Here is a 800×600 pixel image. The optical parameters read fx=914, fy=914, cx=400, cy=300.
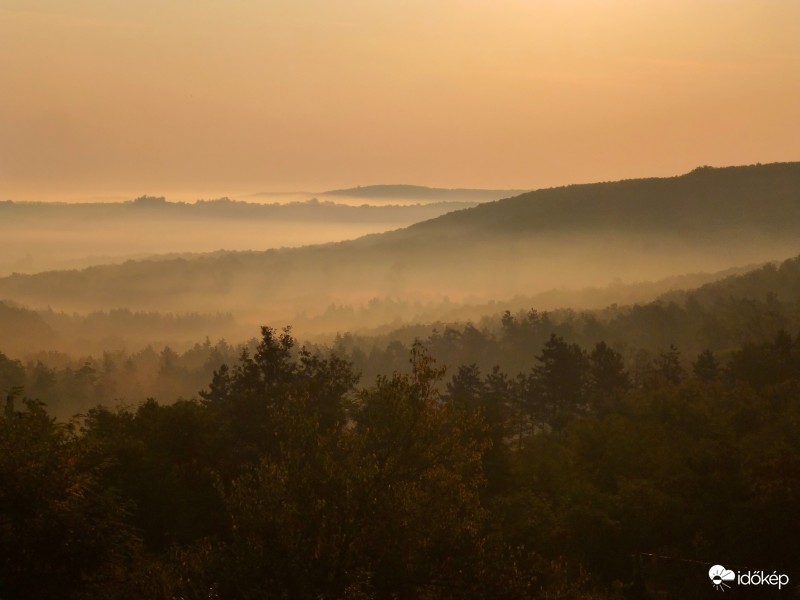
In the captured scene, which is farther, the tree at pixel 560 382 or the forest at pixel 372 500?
the tree at pixel 560 382

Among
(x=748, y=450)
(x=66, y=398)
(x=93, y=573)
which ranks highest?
(x=93, y=573)

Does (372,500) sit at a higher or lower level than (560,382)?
higher

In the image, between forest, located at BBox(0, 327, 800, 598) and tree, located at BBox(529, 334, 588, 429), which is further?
tree, located at BBox(529, 334, 588, 429)

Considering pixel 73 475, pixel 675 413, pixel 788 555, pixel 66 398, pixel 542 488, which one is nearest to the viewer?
pixel 73 475

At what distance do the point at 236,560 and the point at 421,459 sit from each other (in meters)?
6.31

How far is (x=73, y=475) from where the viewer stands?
2678 cm

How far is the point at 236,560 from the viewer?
23.2 meters

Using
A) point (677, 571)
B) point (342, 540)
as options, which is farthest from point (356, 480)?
point (677, 571)

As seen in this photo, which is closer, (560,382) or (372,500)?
(372,500)

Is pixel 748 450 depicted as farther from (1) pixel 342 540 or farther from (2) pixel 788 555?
(1) pixel 342 540

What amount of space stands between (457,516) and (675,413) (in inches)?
1754

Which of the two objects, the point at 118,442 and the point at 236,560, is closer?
the point at 236,560

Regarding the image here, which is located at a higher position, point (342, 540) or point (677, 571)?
point (342, 540)

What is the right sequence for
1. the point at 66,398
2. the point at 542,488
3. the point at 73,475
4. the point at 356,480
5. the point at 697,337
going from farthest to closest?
the point at 66,398
the point at 697,337
the point at 542,488
the point at 73,475
the point at 356,480
